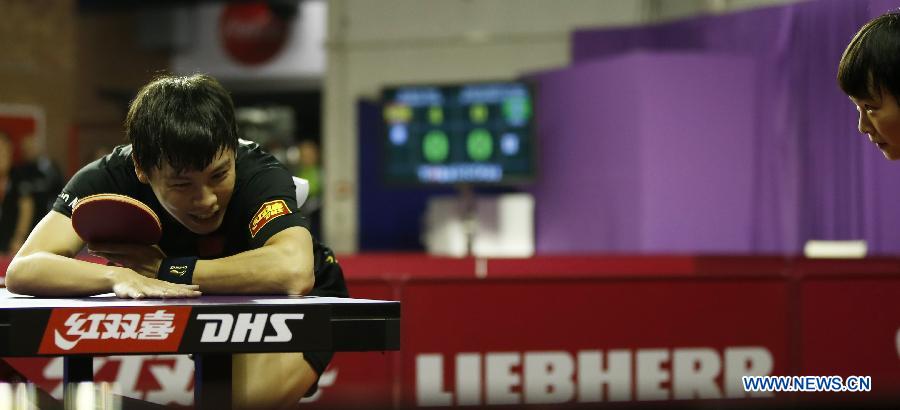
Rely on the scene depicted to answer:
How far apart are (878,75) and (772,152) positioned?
6332 millimetres

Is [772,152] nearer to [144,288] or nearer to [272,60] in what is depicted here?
[144,288]

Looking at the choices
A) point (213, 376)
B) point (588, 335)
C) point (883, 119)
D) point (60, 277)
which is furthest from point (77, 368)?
point (588, 335)

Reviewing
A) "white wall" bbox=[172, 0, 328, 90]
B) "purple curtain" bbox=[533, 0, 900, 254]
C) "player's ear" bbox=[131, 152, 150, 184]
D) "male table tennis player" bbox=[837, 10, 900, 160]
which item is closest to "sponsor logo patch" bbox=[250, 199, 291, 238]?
"player's ear" bbox=[131, 152, 150, 184]

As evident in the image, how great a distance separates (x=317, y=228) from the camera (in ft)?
45.2

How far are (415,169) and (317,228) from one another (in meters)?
4.77

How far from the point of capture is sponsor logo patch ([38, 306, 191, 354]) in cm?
197

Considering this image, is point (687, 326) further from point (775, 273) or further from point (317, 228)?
point (317, 228)

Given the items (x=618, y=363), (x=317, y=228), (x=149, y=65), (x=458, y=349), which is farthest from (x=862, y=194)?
(x=149, y=65)

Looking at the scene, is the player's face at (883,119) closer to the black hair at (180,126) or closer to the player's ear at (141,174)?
the black hair at (180,126)

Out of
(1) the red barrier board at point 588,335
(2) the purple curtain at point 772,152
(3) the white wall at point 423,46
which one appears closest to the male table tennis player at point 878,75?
(1) the red barrier board at point 588,335

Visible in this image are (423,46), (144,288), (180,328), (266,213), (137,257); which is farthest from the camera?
(423,46)

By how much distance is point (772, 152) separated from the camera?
8.27 meters

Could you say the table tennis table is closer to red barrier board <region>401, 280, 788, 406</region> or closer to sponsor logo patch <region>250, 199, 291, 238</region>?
sponsor logo patch <region>250, 199, 291, 238</region>

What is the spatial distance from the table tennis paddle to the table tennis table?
0.31 meters
